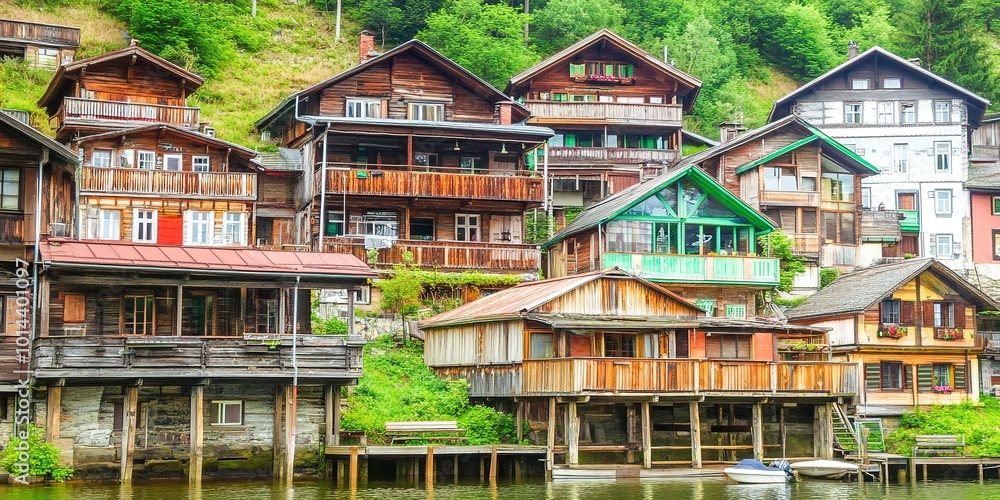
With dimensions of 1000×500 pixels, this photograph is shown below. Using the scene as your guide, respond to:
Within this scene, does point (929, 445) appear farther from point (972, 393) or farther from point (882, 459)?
point (972, 393)

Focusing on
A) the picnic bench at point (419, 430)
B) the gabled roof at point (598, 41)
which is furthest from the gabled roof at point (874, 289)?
the gabled roof at point (598, 41)

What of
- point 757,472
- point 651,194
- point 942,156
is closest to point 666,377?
point 757,472

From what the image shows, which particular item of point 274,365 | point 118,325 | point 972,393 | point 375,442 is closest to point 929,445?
point 972,393

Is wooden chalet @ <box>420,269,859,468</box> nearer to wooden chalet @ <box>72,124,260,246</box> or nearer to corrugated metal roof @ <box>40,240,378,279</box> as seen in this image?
corrugated metal roof @ <box>40,240,378,279</box>

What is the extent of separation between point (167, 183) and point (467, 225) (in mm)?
12999

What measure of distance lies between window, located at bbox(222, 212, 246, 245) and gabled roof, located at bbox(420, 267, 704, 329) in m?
8.75

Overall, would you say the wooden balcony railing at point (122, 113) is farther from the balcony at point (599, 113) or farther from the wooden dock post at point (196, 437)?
the wooden dock post at point (196, 437)

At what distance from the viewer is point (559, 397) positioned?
135ft

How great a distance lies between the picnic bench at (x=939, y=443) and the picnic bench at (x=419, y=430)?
16.6 metres

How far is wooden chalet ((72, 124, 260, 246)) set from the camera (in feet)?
169

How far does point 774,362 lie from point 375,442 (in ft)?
42.6

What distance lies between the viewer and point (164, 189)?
52062 millimetres

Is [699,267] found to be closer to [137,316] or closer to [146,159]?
[146,159]

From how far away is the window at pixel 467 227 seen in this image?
57781 mm
